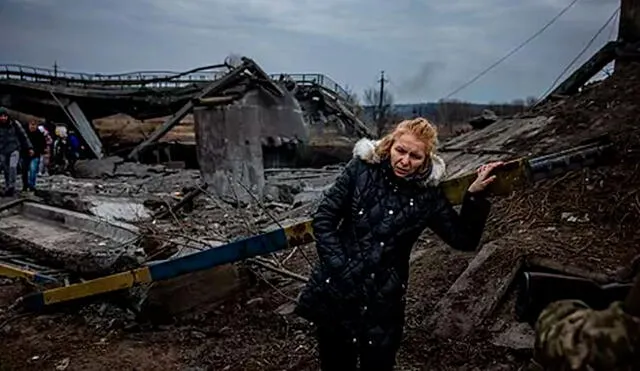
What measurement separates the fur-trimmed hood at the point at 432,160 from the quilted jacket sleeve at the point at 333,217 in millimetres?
53

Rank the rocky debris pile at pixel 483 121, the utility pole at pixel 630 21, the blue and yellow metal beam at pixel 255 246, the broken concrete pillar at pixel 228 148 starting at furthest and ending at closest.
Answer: the broken concrete pillar at pixel 228 148 < the rocky debris pile at pixel 483 121 < the utility pole at pixel 630 21 < the blue and yellow metal beam at pixel 255 246

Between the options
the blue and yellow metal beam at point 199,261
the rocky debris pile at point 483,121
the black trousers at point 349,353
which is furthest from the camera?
the rocky debris pile at point 483,121

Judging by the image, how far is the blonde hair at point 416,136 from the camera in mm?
2629

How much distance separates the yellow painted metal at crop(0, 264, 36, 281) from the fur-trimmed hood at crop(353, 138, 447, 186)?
410cm

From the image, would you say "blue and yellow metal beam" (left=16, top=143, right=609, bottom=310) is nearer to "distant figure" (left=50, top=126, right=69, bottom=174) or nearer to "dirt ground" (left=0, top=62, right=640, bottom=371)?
"dirt ground" (left=0, top=62, right=640, bottom=371)

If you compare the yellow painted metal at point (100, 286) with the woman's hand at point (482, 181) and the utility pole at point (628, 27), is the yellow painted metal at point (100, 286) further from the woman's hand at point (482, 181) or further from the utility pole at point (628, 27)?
the utility pole at point (628, 27)

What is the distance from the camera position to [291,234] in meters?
3.59

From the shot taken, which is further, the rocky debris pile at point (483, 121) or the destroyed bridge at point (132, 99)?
the destroyed bridge at point (132, 99)

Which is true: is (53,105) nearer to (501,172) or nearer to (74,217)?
(74,217)

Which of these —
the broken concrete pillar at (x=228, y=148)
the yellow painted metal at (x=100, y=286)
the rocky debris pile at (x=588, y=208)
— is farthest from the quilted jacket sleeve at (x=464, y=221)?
the broken concrete pillar at (x=228, y=148)

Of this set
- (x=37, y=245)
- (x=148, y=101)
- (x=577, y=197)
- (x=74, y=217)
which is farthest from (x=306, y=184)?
(x=148, y=101)

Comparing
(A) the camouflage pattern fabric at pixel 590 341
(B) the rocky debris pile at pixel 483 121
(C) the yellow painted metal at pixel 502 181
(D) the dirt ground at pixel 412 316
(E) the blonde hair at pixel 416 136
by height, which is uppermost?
(B) the rocky debris pile at pixel 483 121

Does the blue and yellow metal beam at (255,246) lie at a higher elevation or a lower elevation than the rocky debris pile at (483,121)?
lower

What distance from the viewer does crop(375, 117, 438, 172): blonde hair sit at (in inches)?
104
